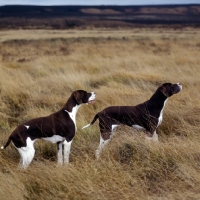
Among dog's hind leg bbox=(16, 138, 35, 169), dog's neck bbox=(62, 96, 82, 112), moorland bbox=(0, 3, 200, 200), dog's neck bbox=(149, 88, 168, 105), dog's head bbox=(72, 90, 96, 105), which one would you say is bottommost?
moorland bbox=(0, 3, 200, 200)

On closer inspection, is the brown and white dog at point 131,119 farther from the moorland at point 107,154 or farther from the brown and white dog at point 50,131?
the brown and white dog at point 50,131

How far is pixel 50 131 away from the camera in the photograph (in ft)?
17.2

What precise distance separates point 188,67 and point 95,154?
317 inches

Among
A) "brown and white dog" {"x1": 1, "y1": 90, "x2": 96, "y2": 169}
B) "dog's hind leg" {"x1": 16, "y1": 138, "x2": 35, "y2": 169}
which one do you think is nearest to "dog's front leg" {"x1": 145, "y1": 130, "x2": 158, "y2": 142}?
"brown and white dog" {"x1": 1, "y1": 90, "x2": 96, "y2": 169}

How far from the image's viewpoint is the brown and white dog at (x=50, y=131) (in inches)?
198

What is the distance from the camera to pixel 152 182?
15.0 feet

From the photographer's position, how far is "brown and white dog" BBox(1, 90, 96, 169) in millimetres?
5023

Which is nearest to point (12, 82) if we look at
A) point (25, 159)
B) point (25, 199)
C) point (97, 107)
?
point (97, 107)

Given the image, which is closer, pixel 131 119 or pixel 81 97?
pixel 81 97

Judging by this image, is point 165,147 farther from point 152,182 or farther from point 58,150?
point 58,150

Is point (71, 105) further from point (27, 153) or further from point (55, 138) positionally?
point (27, 153)

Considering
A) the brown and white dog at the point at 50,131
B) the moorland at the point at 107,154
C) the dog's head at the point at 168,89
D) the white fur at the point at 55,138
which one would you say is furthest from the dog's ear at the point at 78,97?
the dog's head at the point at 168,89

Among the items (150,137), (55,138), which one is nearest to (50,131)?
(55,138)

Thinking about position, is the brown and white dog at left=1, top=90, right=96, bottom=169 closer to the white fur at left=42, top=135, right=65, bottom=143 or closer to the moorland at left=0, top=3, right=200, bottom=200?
the white fur at left=42, top=135, right=65, bottom=143
